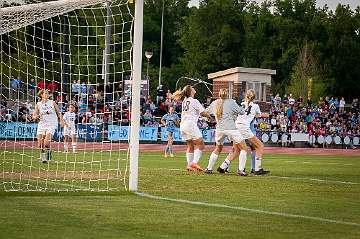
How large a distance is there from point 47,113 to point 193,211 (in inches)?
566

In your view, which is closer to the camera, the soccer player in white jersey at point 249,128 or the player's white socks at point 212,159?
the player's white socks at point 212,159

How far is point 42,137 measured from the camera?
2847 centimetres

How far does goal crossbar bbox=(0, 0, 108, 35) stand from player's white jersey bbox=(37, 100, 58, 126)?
9286mm

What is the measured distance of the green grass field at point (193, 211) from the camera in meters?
12.1

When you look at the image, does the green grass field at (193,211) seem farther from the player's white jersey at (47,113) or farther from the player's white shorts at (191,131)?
the player's white jersey at (47,113)

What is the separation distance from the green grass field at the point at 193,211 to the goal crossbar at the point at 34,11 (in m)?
3.51

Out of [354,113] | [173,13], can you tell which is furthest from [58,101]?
[173,13]

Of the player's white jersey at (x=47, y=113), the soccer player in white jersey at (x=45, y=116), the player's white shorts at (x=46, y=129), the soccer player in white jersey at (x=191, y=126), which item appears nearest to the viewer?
the soccer player in white jersey at (x=191, y=126)

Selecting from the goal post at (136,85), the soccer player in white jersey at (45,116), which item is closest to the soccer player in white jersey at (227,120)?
the soccer player in white jersey at (45,116)

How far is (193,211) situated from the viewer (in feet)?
47.9

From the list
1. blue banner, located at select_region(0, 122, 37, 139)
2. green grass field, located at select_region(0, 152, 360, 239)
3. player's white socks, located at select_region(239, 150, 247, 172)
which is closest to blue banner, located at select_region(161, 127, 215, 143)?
blue banner, located at select_region(0, 122, 37, 139)

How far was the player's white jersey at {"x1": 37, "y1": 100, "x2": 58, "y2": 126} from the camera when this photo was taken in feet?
92.4

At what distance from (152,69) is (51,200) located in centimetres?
8038

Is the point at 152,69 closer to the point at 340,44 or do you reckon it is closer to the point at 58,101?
the point at 340,44
